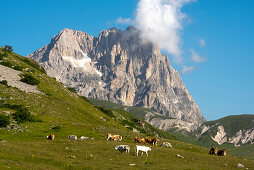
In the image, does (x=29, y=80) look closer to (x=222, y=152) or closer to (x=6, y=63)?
(x=6, y=63)

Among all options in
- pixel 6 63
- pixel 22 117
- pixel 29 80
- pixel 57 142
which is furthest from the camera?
pixel 6 63

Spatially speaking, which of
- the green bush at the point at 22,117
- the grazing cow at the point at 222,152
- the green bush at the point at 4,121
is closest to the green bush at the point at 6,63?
the green bush at the point at 22,117

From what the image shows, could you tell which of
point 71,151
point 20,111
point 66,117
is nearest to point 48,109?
point 66,117

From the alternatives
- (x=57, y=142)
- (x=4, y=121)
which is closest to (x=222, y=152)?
(x=57, y=142)

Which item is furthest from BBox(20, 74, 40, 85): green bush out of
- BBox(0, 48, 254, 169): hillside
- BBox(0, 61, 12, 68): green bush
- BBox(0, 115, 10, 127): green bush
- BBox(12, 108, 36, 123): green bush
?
BBox(0, 115, 10, 127): green bush

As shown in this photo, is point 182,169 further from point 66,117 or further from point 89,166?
point 66,117

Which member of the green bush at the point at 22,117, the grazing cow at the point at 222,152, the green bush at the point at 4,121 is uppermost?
the green bush at the point at 22,117

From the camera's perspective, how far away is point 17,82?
333 feet

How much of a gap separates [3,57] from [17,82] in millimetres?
29842

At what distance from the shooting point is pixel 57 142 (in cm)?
5431

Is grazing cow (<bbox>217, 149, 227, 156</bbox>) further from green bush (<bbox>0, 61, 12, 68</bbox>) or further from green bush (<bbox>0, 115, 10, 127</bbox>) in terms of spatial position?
green bush (<bbox>0, 61, 12, 68</bbox>)

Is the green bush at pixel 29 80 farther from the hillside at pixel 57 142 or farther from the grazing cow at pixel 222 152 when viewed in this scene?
the grazing cow at pixel 222 152

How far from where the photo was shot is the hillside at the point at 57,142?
32531 millimetres

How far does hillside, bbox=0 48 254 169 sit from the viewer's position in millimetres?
32531
